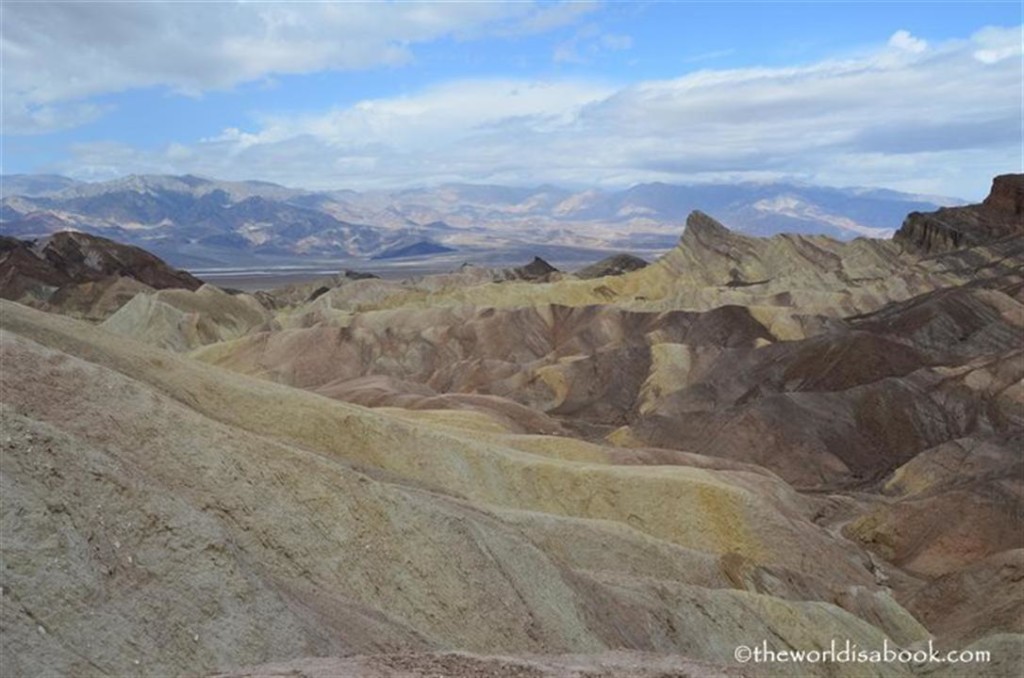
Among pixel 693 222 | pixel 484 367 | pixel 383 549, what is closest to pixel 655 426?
pixel 484 367

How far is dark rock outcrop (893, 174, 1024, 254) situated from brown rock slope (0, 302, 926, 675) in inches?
2991

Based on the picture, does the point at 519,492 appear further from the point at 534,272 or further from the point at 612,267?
the point at 534,272

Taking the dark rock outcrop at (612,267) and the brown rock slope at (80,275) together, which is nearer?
the brown rock slope at (80,275)

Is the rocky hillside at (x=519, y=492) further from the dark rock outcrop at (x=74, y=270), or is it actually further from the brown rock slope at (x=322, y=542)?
the dark rock outcrop at (x=74, y=270)

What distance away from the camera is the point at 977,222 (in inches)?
4134

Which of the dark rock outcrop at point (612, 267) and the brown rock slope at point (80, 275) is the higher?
the brown rock slope at point (80, 275)

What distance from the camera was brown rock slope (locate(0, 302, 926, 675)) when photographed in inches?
553

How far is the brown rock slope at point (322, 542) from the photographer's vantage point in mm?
14039

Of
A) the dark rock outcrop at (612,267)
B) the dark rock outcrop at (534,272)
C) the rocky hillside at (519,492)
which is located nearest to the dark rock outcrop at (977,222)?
the rocky hillside at (519,492)

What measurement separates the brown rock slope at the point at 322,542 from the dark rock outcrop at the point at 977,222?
76.0 m

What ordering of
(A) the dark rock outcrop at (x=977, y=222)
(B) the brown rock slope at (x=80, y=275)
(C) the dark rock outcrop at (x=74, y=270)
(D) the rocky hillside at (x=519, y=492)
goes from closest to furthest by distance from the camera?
(D) the rocky hillside at (x=519, y=492)
(A) the dark rock outcrop at (x=977, y=222)
(B) the brown rock slope at (x=80, y=275)
(C) the dark rock outcrop at (x=74, y=270)

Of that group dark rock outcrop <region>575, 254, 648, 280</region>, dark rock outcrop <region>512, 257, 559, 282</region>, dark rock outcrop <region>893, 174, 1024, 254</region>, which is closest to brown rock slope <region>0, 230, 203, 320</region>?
dark rock outcrop <region>512, 257, 559, 282</region>

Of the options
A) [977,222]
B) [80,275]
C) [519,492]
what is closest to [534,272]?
[977,222]

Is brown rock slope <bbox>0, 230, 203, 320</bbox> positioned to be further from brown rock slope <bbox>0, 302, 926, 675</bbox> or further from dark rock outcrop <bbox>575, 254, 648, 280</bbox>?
brown rock slope <bbox>0, 302, 926, 675</bbox>
